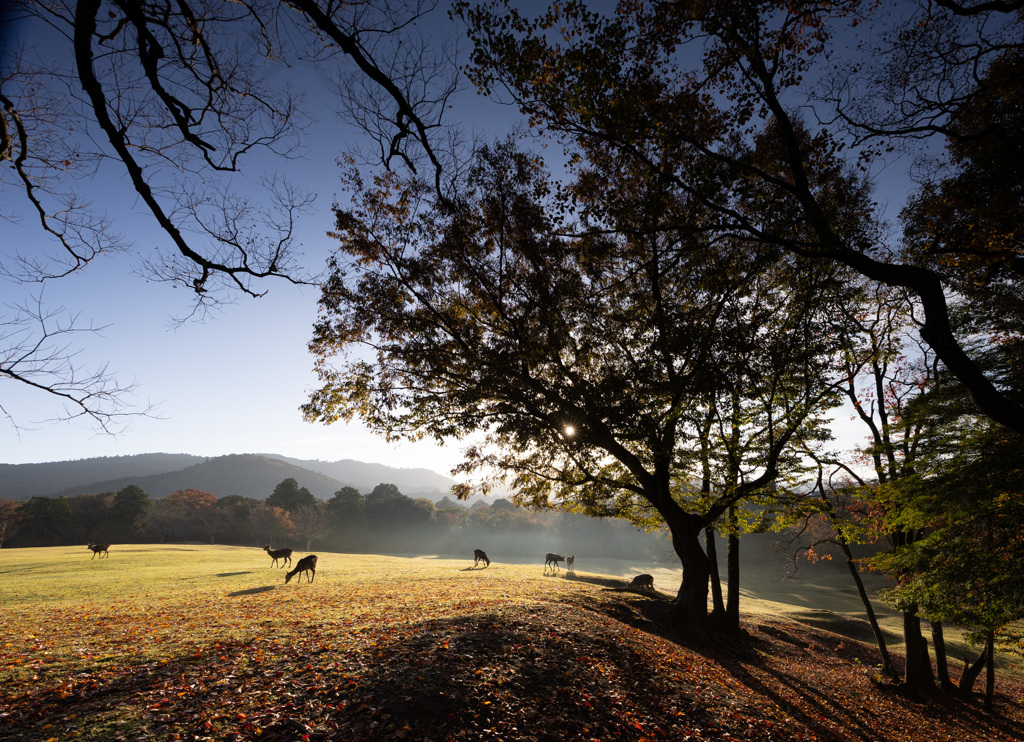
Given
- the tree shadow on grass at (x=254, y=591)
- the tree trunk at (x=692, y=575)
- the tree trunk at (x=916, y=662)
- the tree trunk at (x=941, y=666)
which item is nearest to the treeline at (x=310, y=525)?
the tree shadow on grass at (x=254, y=591)

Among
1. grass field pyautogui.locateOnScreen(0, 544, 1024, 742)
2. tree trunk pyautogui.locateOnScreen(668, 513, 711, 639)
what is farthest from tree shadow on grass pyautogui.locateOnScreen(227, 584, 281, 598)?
tree trunk pyautogui.locateOnScreen(668, 513, 711, 639)

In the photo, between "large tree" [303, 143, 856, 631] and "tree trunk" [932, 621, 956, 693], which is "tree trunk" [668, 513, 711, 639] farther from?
"tree trunk" [932, 621, 956, 693]

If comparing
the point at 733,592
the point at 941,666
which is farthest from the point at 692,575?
the point at 941,666

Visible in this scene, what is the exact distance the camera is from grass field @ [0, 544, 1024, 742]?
17.6 feet

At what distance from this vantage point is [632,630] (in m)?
11.5

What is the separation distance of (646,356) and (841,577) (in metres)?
66.5

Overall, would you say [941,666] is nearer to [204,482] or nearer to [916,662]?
[916,662]

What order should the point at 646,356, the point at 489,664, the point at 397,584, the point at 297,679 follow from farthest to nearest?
the point at 397,584
the point at 646,356
the point at 489,664
the point at 297,679

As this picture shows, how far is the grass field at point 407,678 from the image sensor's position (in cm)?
537

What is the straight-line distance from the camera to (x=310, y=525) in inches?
2406

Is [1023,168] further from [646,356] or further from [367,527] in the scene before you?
[367,527]

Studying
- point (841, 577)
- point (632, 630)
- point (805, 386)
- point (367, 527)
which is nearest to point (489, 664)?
point (632, 630)

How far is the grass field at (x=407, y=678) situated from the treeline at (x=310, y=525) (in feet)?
190

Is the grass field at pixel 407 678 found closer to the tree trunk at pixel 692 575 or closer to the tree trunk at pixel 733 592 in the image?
the tree trunk at pixel 692 575
